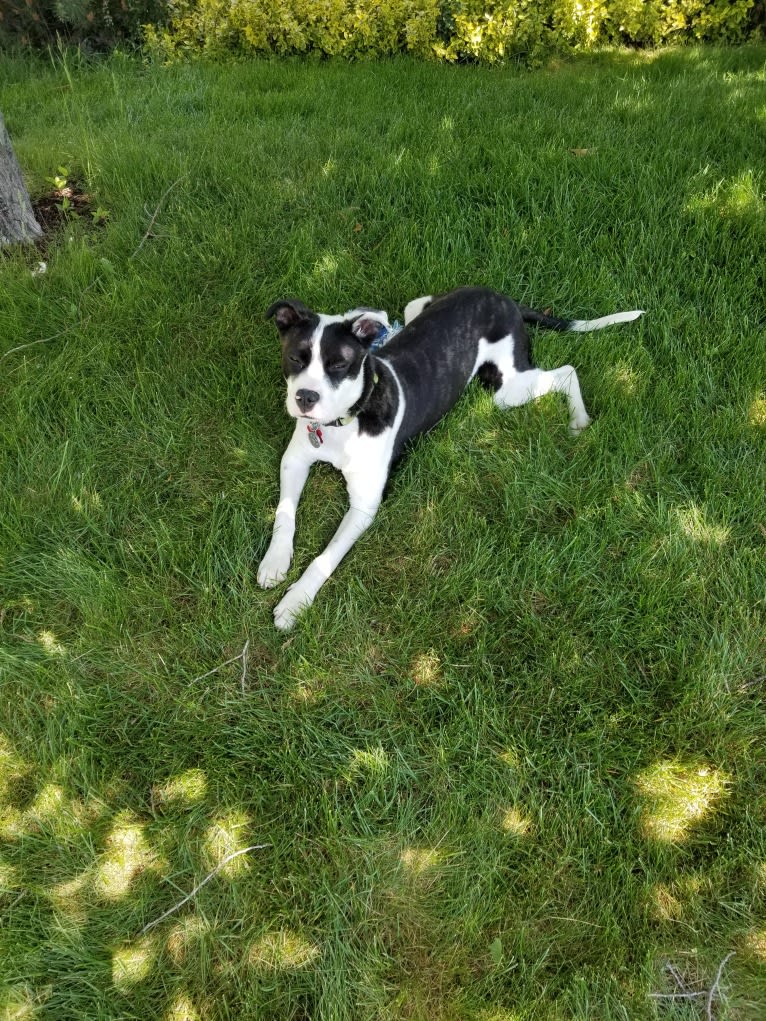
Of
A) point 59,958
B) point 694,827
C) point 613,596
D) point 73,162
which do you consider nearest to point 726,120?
point 613,596

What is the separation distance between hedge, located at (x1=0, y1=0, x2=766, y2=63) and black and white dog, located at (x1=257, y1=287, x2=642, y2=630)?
14.5ft

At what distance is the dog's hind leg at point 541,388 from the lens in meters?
3.52

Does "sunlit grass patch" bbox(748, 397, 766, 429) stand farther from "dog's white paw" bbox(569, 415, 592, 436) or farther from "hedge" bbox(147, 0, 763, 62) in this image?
"hedge" bbox(147, 0, 763, 62)

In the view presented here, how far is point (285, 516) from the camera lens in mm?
3098

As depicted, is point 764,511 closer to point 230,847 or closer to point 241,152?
point 230,847

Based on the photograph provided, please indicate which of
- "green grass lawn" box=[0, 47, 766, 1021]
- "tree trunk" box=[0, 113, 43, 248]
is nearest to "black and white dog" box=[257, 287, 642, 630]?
"green grass lawn" box=[0, 47, 766, 1021]

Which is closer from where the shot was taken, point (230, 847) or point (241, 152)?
point (230, 847)

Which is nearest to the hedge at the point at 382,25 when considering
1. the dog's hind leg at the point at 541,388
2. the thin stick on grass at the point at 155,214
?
the thin stick on grass at the point at 155,214

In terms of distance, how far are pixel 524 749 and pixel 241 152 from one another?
4.68m

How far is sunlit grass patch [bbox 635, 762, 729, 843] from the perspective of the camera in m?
2.27

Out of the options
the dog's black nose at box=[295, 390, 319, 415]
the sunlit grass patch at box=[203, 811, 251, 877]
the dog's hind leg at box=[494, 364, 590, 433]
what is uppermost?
the dog's black nose at box=[295, 390, 319, 415]

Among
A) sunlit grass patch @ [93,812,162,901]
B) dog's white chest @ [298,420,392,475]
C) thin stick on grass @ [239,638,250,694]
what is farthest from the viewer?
dog's white chest @ [298,420,392,475]

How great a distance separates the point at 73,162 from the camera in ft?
16.5

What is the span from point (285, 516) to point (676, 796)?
191cm
